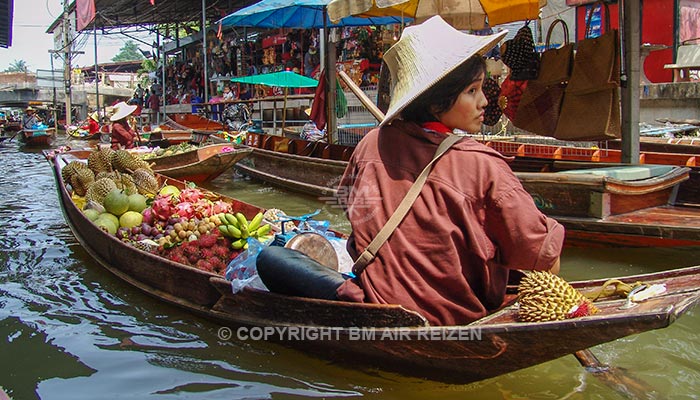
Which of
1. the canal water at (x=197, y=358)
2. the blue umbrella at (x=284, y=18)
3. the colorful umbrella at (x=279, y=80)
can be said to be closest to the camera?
the canal water at (x=197, y=358)

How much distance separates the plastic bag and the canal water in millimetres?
419

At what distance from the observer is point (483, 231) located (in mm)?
2357

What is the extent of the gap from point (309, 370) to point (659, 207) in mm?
4030

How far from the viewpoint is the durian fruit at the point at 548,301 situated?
2451mm

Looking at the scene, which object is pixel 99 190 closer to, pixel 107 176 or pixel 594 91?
pixel 107 176

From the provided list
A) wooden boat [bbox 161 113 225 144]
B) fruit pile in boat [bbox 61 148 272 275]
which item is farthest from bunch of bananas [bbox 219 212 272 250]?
wooden boat [bbox 161 113 225 144]

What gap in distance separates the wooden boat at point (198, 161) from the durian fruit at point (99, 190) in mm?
3574

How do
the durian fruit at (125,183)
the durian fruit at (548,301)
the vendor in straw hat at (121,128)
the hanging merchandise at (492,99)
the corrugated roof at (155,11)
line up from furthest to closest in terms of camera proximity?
the corrugated roof at (155,11) < the vendor in straw hat at (121,128) < the hanging merchandise at (492,99) < the durian fruit at (125,183) < the durian fruit at (548,301)

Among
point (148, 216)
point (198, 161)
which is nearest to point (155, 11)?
point (198, 161)

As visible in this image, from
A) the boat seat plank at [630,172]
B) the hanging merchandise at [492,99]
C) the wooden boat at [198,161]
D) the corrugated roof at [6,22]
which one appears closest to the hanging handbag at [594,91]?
the boat seat plank at [630,172]

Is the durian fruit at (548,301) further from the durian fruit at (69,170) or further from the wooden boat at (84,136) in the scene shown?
the wooden boat at (84,136)

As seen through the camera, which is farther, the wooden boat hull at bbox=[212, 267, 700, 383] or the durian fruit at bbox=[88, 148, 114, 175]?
the durian fruit at bbox=[88, 148, 114, 175]

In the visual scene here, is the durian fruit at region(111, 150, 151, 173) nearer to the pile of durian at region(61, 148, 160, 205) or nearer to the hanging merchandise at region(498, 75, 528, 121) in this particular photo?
the pile of durian at region(61, 148, 160, 205)

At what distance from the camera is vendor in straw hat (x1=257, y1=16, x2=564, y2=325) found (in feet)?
7.46
